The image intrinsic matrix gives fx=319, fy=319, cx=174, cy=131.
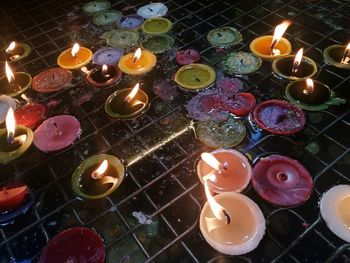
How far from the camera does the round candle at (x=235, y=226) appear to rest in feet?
6.81

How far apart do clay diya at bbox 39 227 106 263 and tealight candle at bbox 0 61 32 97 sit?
1.78m

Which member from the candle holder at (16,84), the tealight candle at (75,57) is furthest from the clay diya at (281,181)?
the candle holder at (16,84)

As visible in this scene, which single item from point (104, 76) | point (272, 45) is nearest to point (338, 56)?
point (272, 45)

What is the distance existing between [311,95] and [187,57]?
1.33 m

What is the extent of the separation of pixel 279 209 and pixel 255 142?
0.62 meters

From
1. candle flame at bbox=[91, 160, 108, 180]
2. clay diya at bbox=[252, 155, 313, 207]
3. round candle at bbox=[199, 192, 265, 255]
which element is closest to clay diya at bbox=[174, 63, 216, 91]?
clay diya at bbox=[252, 155, 313, 207]

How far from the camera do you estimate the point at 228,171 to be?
97.0 inches

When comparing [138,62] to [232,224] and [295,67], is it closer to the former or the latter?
[295,67]

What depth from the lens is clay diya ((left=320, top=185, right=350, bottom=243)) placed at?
6.95 ft

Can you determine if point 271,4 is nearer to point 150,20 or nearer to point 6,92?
point 150,20

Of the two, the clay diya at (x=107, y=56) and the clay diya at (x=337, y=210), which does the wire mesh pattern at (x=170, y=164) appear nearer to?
the clay diya at (x=337, y=210)

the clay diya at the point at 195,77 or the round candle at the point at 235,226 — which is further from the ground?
the clay diya at the point at 195,77

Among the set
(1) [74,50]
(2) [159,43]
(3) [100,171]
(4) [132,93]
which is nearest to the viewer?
(3) [100,171]

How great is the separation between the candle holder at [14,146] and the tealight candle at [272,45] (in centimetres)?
242
